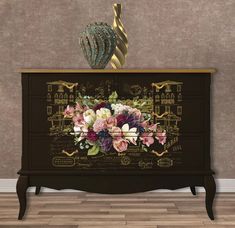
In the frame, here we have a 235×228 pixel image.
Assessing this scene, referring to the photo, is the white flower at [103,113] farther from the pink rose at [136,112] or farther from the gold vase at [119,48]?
the gold vase at [119,48]

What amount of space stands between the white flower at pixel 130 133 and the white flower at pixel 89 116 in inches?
7.2

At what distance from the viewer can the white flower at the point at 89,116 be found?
8.78ft

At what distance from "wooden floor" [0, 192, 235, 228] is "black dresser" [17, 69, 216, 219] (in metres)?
0.14

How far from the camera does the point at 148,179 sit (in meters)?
2.71

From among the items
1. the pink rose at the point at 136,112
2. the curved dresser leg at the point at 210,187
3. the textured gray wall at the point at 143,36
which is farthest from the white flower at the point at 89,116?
the textured gray wall at the point at 143,36

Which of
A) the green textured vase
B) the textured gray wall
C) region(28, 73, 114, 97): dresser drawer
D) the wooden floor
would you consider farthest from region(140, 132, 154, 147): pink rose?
the textured gray wall

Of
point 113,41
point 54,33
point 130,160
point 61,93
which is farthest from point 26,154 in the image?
point 54,33

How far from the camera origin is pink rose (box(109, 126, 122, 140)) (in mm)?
2669

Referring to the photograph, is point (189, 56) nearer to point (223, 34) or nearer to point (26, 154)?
point (223, 34)

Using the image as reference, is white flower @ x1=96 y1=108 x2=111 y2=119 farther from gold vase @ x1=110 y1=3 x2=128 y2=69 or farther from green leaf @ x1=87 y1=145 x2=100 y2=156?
gold vase @ x1=110 y1=3 x2=128 y2=69

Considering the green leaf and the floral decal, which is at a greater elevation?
the floral decal

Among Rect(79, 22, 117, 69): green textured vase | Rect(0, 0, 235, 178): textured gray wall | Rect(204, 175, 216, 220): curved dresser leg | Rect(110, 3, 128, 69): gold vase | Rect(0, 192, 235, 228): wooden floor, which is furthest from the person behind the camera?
Rect(0, 0, 235, 178): textured gray wall

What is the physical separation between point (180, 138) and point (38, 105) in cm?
85

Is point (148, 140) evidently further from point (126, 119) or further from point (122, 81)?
point (122, 81)
